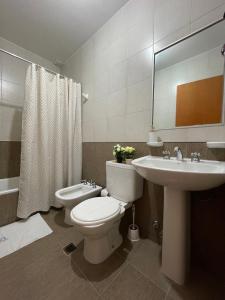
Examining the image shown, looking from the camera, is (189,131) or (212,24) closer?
(212,24)

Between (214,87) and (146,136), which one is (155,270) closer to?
(146,136)

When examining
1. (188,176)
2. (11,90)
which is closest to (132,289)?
(188,176)

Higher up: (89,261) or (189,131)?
(189,131)

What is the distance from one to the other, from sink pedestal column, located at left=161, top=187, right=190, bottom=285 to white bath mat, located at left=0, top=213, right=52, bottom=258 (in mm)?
1205

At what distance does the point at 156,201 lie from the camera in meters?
1.34

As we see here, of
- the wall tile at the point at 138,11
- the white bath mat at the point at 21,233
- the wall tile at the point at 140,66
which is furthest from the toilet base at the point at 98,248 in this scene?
the wall tile at the point at 138,11

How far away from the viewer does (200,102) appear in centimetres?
112

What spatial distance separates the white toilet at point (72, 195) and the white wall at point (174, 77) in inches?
41.0

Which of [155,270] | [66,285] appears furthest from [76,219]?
[155,270]

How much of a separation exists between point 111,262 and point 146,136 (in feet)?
3.74

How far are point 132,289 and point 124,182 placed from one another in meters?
0.75

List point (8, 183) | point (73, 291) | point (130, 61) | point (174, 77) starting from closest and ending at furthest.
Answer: point (73, 291) < point (174, 77) < point (130, 61) < point (8, 183)

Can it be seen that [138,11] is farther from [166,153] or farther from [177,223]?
[177,223]

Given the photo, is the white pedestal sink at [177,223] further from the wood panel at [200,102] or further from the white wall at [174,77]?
the white wall at [174,77]
